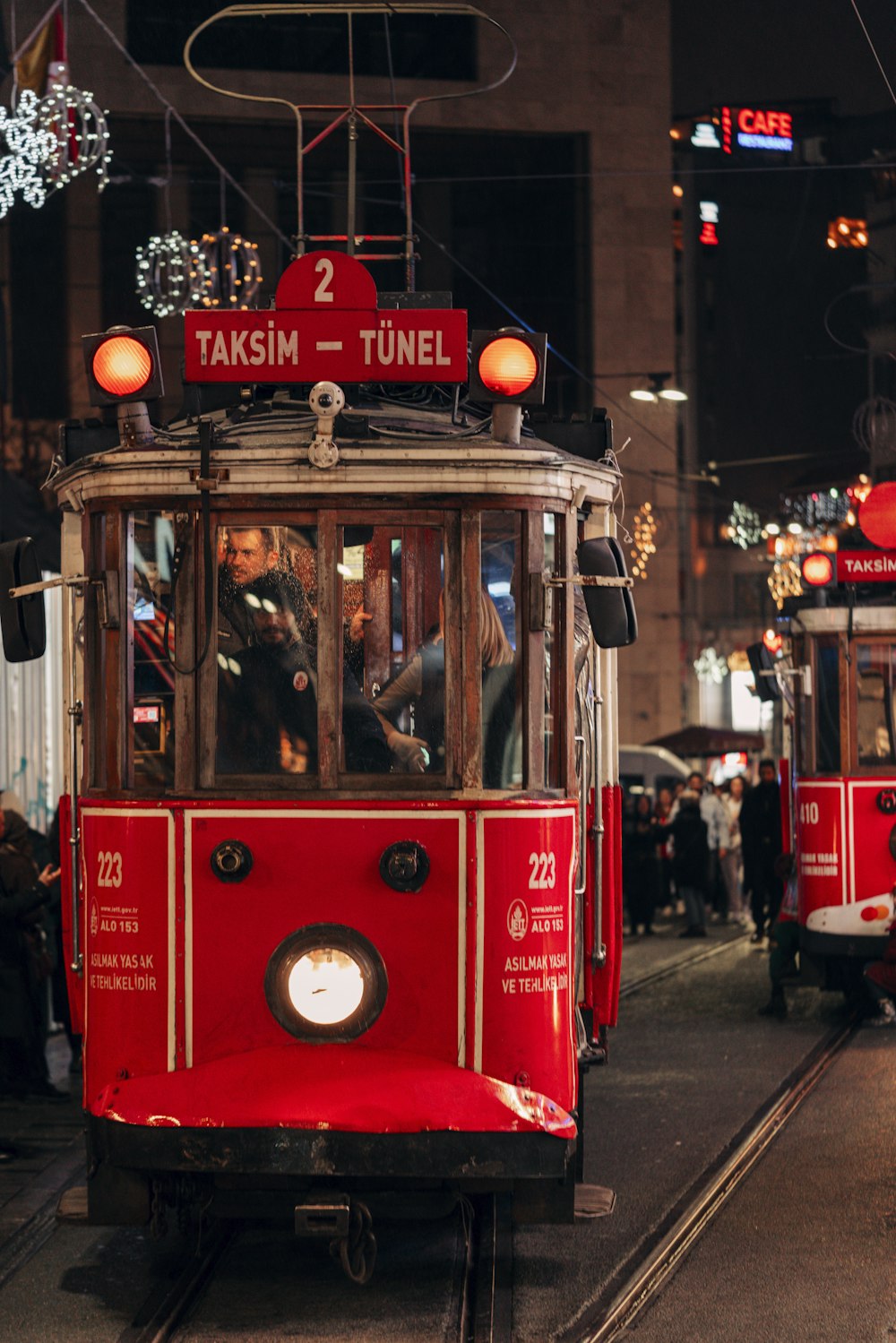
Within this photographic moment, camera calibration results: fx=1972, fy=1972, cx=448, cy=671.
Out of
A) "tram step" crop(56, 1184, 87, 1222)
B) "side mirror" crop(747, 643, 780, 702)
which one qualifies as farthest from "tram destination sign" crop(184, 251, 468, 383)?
"side mirror" crop(747, 643, 780, 702)

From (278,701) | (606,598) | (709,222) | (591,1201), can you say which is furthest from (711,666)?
(278,701)

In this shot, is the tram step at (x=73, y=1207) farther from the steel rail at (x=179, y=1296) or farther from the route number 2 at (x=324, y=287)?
the route number 2 at (x=324, y=287)

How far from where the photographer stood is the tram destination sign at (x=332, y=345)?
6906 mm

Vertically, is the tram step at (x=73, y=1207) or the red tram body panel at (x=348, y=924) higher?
the red tram body panel at (x=348, y=924)

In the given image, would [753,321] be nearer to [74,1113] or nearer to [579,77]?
[579,77]

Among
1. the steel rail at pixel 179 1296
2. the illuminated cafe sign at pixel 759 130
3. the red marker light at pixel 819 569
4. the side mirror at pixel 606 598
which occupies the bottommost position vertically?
the steel rail at pixel 179 1296

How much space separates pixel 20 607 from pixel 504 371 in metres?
1.92

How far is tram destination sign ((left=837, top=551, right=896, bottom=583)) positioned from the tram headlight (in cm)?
824

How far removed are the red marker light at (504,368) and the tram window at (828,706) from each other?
7.94 metres

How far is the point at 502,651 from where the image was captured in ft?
22.6

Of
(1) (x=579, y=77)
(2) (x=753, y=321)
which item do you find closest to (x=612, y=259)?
(1) (x=579, y=77)

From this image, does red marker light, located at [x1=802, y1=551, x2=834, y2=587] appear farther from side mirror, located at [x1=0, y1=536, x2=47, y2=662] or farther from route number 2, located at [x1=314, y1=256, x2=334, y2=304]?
side mirror, located at [x1=0, y1=536, x2=47, y2=662]

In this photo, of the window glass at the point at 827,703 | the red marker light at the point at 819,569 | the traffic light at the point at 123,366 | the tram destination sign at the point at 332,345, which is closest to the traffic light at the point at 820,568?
the red marker light at the point at 819,569

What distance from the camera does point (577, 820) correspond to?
732cm
